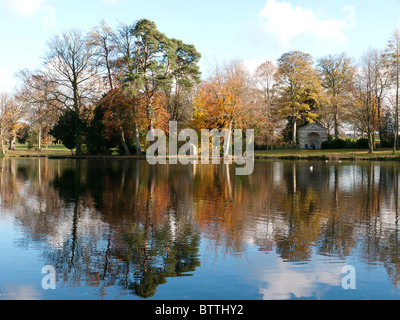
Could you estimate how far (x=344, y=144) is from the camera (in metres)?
59.6

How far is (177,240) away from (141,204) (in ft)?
17.2

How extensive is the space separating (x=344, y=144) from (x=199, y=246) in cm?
5567

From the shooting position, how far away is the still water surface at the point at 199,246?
19.8 feet

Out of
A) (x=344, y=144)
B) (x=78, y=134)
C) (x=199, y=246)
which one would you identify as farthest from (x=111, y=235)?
(x=344, y=144)

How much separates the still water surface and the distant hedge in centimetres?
4530

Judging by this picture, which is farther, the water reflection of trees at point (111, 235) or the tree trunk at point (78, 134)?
the tree trunk at point (78, 134)

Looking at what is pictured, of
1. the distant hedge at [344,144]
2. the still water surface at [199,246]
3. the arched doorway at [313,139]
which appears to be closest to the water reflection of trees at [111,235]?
the still water surface at [199,246]

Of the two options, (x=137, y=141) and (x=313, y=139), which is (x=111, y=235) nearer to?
(x=137, y=141)

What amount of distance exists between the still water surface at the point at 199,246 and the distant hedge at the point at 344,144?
4530 centimetres

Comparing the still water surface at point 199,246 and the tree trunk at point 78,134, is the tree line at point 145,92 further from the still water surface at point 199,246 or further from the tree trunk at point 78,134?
the still water surface at point 199,246

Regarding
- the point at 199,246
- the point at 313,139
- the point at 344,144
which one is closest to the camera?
the point at 199,246
